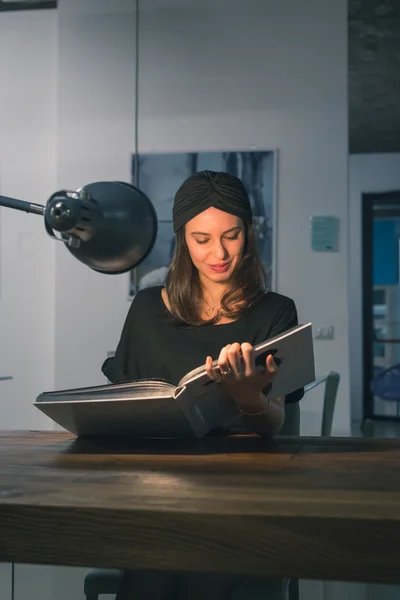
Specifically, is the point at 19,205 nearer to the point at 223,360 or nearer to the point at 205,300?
the point at 223,360

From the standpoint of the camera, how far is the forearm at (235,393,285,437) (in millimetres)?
1422

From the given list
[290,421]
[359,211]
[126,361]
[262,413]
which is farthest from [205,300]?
[359,211]

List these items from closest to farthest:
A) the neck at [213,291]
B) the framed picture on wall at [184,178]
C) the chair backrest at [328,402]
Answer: the neck at [213,291], the chair backrest at [328,402], the framed picture on wall at [184,178]

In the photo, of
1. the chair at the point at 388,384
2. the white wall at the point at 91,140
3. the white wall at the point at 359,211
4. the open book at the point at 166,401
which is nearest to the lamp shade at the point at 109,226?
the open book at the point at 166,401

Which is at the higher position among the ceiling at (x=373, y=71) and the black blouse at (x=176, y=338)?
the ceiling at (x=373, y=71)

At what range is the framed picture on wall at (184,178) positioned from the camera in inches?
173

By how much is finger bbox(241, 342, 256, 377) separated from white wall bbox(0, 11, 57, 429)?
3.59 m

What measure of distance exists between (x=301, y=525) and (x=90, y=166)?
4.09m

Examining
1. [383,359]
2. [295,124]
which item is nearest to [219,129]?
[295,124]

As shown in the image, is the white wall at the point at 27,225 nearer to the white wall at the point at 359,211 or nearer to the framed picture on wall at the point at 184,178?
the framed picture on wall at the point at 184,178

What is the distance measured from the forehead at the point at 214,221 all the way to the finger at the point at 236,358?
67 centimetres

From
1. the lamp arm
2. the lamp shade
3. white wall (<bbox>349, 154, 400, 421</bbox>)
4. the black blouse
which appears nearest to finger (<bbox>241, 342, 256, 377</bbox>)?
the lamp shade

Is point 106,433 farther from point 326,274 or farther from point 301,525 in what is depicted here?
point 326,274

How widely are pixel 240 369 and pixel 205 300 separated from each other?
2.42 ft
